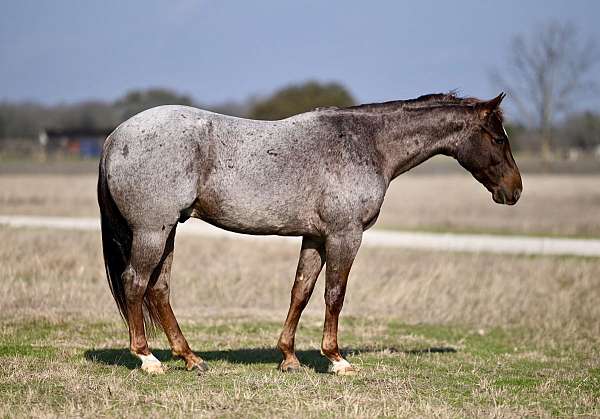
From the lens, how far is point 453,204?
37.5 m

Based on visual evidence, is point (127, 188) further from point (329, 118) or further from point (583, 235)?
point (583, 235)

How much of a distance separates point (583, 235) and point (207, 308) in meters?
15.8

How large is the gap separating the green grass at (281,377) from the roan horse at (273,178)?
0.61 meters

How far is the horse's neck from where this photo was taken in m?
9.16

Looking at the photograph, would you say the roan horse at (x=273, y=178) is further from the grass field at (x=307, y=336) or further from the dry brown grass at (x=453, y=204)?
the dry brown grass at (x=453, y=204)

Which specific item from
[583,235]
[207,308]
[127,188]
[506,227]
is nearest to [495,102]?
[127,188]

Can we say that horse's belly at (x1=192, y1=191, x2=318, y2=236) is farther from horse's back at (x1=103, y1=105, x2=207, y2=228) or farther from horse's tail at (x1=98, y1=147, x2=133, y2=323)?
horse's tail at (x1=98, y1=147, x2=133, y2=323)

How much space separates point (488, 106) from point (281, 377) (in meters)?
3.55

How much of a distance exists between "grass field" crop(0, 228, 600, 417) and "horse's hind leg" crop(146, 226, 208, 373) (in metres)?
0.17

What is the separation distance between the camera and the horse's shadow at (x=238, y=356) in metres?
9.53

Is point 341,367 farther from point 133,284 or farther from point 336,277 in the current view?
point 133,284

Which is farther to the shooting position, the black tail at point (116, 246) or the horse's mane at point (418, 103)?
the horse's mane at point (418, 103)

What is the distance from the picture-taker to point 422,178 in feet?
181

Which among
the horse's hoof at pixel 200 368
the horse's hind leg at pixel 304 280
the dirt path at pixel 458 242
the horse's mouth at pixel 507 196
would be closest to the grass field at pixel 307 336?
the horse's hoof at pixel 200 368
